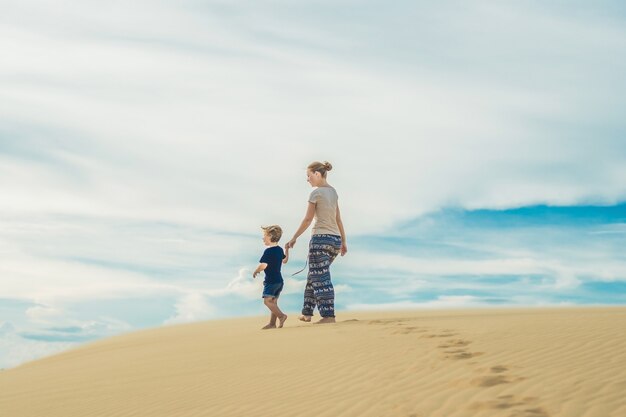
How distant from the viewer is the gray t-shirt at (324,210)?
36.3 feet

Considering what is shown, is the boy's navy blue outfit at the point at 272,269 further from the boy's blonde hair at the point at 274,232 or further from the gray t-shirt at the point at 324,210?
the gray t-shirt at the point at 324,210

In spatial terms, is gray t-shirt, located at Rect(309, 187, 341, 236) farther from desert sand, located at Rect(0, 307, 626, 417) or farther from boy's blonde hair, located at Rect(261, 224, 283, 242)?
desert sand, located at Rect(0, 307, 626, 417)

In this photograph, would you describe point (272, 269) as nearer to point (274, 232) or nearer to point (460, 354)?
point (274, 232)

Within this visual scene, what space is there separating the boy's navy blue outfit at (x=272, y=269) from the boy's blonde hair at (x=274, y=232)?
6.0 inches

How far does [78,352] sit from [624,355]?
10.9 metres

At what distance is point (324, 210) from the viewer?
11.1 meters

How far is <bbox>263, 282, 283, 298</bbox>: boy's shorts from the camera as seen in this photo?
37.1 ft

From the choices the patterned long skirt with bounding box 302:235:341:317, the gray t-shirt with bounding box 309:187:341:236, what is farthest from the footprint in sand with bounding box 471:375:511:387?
the gray t-shirt with bounding box 309:187:341:236

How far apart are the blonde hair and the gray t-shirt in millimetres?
286

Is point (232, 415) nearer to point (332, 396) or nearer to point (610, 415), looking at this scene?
point (332, 396)

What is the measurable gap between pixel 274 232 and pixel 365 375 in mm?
4267

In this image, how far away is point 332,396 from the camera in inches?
268

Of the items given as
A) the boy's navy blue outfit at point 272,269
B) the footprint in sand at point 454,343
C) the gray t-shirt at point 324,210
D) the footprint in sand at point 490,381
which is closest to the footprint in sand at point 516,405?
the footprint in sand at point 490,381

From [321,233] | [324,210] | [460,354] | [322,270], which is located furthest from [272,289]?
[460,354]
